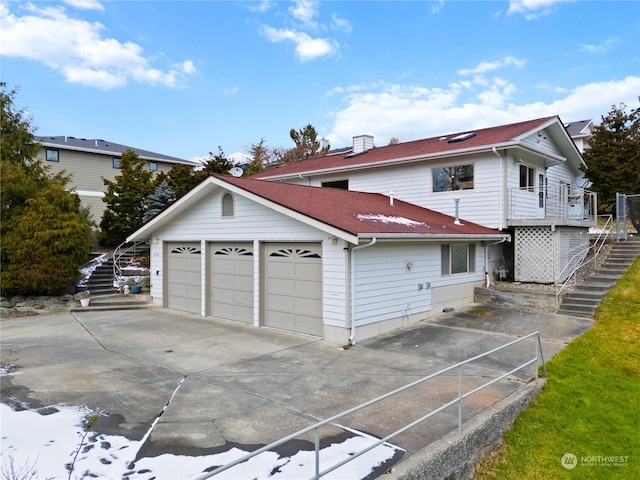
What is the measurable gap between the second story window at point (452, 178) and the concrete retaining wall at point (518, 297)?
362 cm

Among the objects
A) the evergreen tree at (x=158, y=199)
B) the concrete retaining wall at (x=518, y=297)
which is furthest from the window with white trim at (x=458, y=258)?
the evergreen tree at (x=158, y=199)

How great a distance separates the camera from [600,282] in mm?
12250

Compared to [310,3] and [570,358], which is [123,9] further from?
[570,358]

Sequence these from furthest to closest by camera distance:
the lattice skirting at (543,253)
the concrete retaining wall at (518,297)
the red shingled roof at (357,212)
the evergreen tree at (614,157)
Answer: the evergreen tree at (614,157), the lattice skirting at (543,253), the concrete retaining wall at (518,297), the red shingled roof at (357,212)

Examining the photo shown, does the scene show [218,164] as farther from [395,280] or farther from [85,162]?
[395,280]

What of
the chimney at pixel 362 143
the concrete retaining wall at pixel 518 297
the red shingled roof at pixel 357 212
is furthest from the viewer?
the chimney at pixel 362 143

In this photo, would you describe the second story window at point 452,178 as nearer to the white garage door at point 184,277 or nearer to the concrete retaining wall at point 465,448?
the white garage door at point 184,277

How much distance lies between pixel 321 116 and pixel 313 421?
35.3 metres

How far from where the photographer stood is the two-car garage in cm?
977

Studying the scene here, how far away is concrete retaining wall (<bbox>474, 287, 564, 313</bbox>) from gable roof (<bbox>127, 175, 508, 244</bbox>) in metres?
1.68

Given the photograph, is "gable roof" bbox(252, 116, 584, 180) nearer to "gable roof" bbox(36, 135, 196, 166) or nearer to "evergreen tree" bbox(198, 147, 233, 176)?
"evergreen tree" bbox(198, 147, 233, 176)

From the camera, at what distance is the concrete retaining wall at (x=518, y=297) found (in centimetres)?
1138

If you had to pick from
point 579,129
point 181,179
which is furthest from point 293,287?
point 579,129

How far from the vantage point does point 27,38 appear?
40.1 ft
